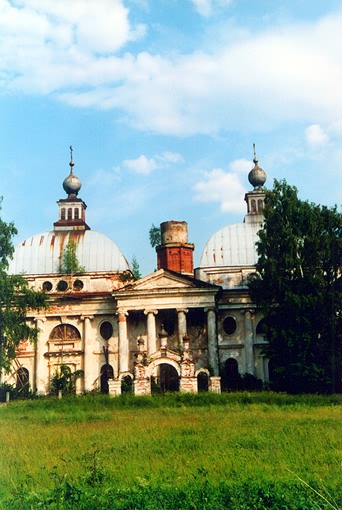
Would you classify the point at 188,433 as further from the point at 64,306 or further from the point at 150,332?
the point at 64,306

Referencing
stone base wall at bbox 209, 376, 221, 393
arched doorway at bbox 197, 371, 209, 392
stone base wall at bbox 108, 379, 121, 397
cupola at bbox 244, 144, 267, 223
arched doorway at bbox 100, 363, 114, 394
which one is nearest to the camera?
stone base wall at bbox 209, 376, 221, 393

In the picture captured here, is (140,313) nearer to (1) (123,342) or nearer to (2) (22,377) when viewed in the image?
(1) (123,342)

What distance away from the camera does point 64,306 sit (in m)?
36.9

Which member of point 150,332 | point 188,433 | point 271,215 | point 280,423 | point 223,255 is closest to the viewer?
point 188,433

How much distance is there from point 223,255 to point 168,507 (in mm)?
33382

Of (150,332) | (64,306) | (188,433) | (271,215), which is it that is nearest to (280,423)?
(188,433)

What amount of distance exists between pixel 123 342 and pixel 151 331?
1.76 metres

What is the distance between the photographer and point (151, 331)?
113 ft

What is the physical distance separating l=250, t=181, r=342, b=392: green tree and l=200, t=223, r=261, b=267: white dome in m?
9.50

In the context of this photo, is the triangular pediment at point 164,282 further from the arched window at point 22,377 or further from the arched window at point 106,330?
the arched window at point 22,377

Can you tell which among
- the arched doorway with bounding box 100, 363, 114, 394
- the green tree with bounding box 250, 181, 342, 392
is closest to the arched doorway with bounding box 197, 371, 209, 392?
the green tree with bounding box 250, 181, 342, 392

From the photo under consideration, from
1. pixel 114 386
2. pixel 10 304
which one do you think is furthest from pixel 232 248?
pixel 10 304

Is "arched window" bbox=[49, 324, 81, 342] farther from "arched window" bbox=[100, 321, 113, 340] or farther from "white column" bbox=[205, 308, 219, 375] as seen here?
"white column" bbox=[205, 308, 219, 375]

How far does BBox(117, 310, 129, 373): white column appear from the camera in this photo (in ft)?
112
